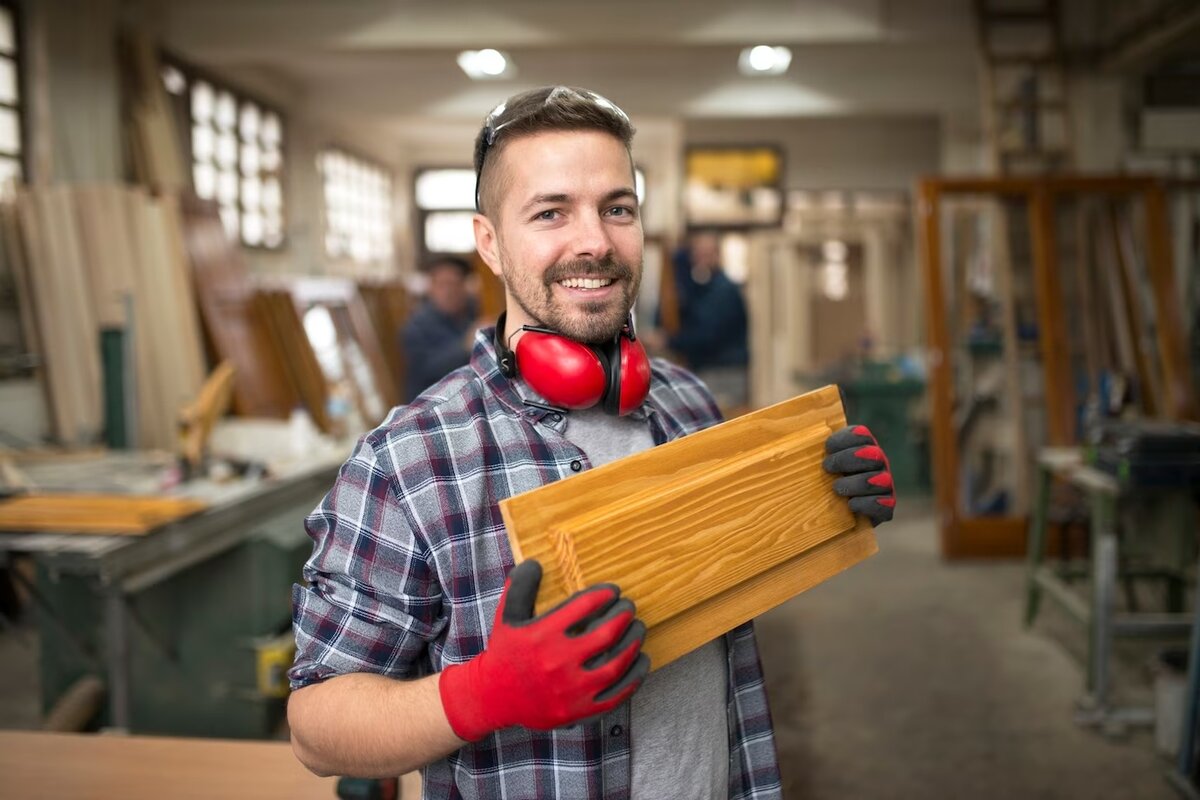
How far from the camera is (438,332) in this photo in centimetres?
498

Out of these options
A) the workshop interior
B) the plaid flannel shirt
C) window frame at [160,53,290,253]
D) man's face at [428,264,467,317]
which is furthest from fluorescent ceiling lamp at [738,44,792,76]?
the plaid flannel shirt

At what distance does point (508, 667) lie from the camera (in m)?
0.92

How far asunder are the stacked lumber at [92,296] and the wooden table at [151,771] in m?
3.10

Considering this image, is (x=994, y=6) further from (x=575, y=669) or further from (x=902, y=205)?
(x=575, y=669)


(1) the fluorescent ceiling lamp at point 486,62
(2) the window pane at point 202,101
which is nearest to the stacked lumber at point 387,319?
(2) the window pane at point 202,101

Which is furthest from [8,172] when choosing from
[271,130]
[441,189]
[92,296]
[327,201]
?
[441,189]

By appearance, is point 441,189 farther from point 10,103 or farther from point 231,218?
point 10,103

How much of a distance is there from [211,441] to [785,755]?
2898mm

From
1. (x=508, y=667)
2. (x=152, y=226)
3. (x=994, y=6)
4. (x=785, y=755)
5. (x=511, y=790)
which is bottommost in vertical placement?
(x=785, y=755)

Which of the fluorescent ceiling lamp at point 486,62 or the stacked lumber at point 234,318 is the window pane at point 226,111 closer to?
the stacked lumber at point 234,318

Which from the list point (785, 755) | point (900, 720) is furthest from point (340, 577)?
point (900, 720)

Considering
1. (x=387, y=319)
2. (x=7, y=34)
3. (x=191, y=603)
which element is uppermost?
(x=7, y=34)

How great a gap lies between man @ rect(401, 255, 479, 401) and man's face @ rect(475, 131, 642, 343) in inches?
141

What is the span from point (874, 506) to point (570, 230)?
0.51 metres
